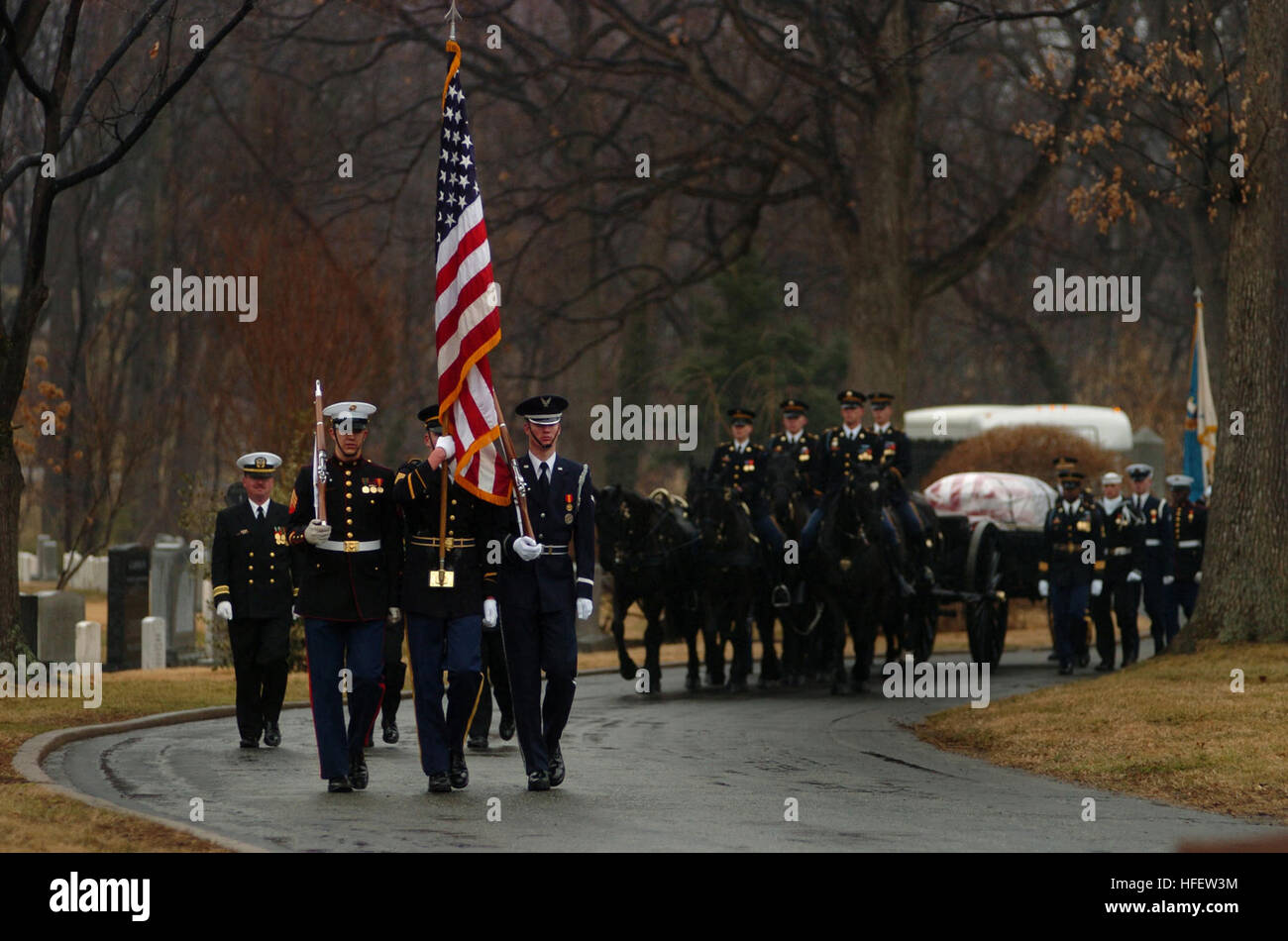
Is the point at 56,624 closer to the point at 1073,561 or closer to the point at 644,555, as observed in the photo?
the point at 644,555

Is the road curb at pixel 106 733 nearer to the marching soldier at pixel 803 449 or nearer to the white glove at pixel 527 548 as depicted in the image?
the white glove at pixel 527 548

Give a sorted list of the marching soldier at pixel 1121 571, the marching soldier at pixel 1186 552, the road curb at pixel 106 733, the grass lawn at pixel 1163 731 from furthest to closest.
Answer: the marching soldier at pixel 1186 552, the marching soldier at pixel 1121 571, the grass lawn at pixel 1163 731, the road curb at pixel 106 733

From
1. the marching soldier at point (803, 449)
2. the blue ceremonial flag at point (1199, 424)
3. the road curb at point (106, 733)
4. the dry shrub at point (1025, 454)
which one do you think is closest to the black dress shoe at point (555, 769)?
the road curb at point (106, 733)

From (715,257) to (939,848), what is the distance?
23944 millimetres

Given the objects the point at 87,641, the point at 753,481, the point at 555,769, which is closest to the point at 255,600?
the point at 555,769

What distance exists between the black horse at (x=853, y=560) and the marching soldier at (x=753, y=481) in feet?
2.73

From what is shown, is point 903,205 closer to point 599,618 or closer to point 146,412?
point 599,618

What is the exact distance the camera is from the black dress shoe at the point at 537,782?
11180 mm

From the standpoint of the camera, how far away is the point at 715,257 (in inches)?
1277

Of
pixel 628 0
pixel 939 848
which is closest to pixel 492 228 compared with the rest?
pixel 628 0

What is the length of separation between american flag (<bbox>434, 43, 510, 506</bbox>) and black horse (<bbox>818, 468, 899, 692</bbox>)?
7531 millimetres

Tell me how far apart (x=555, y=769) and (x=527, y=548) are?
133 centimetres

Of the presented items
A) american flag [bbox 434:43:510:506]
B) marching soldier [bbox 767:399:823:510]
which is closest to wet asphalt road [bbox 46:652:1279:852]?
american flag [bbox 434:43:510:506]

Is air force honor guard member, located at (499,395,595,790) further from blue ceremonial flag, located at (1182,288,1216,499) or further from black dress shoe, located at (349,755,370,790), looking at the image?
blue ceremonial flag, located at (1182,288,1216,499)
